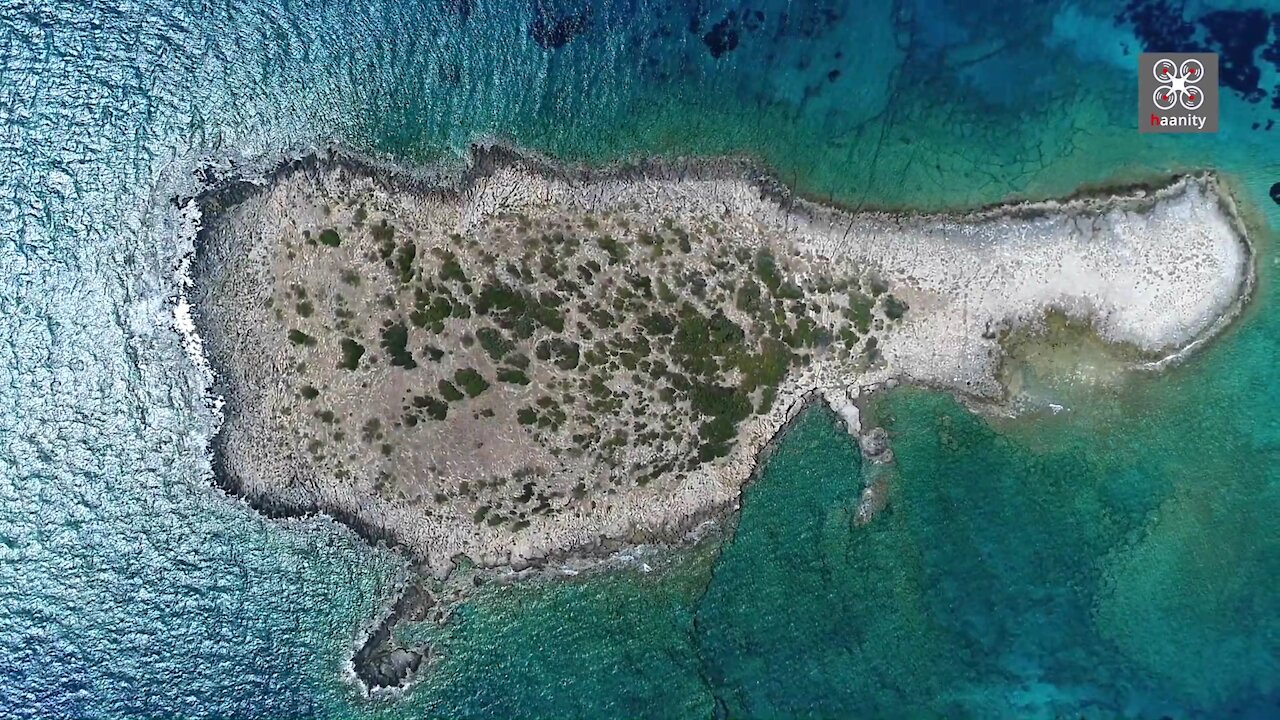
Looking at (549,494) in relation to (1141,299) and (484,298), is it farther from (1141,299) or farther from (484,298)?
(1141,299)

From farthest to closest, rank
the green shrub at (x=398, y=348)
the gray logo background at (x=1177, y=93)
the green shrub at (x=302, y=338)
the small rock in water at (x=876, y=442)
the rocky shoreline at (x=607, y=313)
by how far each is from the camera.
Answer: the small rock in water at (x=876, y=442), the green shrub at (x=302, y=338), the gray logo background at (x=1177, y=93), the rocky shoreline at (x=607, y=313), the green shrub at (x=398, y=348)

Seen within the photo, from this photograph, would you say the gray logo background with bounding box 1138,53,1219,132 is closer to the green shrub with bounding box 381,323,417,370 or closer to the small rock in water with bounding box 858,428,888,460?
the small rock in water with bounding box 858,428,888,460

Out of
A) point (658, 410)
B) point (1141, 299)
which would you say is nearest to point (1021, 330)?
point (1141, 299)

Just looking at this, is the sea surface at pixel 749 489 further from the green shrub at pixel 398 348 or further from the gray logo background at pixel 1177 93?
the green shrub at pixel 398 348

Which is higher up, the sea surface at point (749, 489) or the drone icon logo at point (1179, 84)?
the drone icon logo at point (1179, 84)

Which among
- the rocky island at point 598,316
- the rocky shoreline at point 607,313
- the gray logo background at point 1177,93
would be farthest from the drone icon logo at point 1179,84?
the rocky island at point 598,316

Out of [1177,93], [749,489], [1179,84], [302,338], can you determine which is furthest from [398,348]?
[1179,84]
